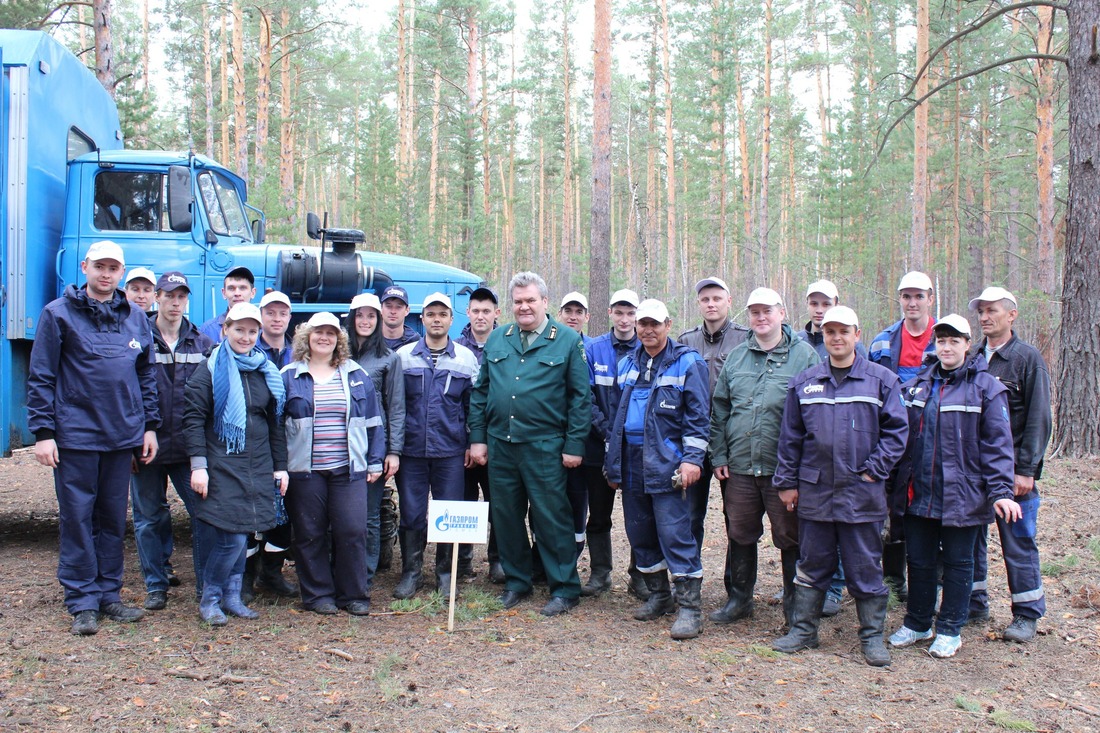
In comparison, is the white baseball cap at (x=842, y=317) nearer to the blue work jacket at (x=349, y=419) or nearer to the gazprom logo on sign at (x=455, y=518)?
the gazprom logo on sign at (x=455, y=518)

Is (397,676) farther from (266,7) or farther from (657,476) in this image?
(266,7)

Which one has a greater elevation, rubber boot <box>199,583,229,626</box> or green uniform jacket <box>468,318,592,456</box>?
green uniform jacket <box>468,318,592,456</box>

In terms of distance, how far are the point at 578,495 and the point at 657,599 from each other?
903 mm

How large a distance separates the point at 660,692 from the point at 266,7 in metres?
21.6

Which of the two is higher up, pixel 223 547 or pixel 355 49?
pixel 355 49

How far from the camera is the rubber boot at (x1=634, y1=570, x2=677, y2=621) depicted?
5.03 meters

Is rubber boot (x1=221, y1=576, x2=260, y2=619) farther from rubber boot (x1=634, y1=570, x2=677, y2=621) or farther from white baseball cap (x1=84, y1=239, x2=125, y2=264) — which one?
rubber boot (x1=634, y1=570, x2=677, y2=621)

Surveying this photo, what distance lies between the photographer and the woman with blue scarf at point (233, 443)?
461 cm

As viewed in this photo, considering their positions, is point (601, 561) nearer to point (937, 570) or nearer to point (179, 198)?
point (937, 570)

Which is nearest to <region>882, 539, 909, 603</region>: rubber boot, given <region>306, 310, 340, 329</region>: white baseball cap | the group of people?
the group of people

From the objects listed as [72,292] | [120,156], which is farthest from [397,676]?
[120,156]

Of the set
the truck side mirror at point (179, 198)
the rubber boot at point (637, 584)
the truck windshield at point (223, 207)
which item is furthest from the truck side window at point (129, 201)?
the rubber boot at point (637, 584)

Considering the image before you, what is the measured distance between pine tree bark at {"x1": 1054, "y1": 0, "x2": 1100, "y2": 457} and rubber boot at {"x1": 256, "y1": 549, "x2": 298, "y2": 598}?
7.94 m

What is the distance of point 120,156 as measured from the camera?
6.61m
